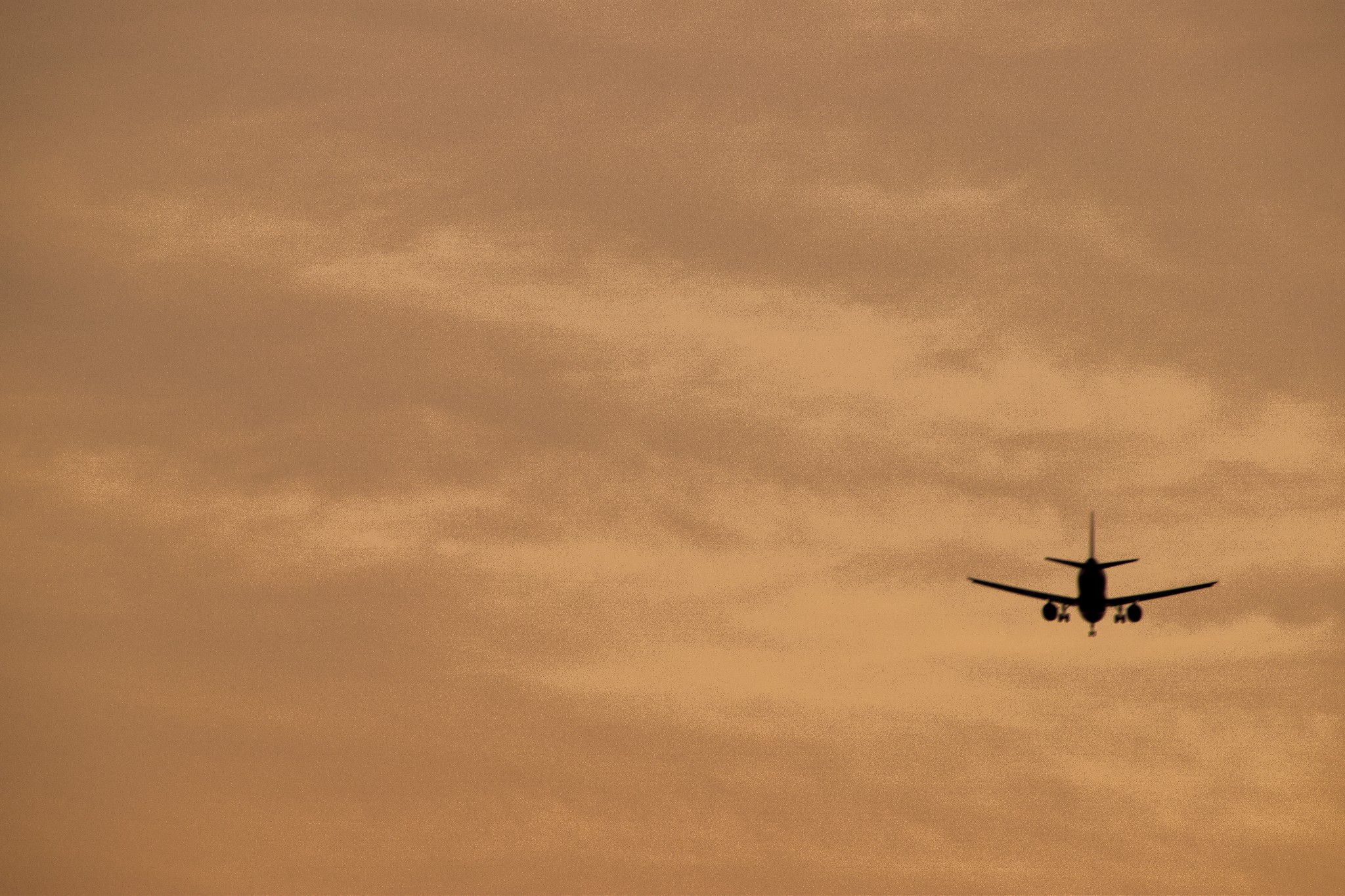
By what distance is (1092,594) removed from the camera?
127 m

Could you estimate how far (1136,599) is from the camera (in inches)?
Answer: 5007

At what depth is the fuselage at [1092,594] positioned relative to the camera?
4990 inches

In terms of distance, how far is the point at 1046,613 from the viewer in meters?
125

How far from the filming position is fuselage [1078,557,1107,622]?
416 feet

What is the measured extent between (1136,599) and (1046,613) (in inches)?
356
